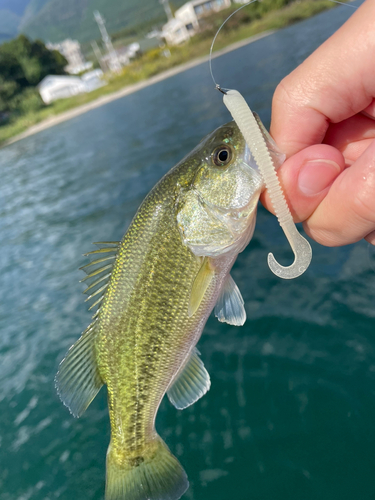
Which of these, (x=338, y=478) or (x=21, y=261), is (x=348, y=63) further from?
(x=21, y=261)

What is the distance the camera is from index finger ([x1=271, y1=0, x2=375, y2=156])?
174cm

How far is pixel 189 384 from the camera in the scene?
2.73 meters

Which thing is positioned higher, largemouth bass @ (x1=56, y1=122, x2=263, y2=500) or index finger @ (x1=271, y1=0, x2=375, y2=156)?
index finger @ (x1=271, y1=0, x2=375, y2=156)

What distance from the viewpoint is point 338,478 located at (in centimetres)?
286

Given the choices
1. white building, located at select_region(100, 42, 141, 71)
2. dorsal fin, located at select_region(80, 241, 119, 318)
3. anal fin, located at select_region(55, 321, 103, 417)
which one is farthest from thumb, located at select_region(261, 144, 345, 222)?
white building, located at select_region(100, 42, 141, 71)

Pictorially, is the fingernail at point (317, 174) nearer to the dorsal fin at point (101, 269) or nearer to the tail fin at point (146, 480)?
the dorsal fin at point (101, 269)

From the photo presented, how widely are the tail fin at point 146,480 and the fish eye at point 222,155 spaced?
2212 mm

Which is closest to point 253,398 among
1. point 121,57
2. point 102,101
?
point 102,101

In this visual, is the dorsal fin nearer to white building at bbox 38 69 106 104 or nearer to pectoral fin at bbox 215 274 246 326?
pectoral fin at bbox 215 274 246 326

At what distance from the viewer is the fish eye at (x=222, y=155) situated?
7.52 ft

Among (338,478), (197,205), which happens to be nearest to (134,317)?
(197,205)

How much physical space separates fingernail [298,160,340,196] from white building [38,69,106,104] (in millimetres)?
70600

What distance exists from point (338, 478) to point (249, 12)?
53607mm

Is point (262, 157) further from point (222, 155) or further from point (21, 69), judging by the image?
point (21, 69)
